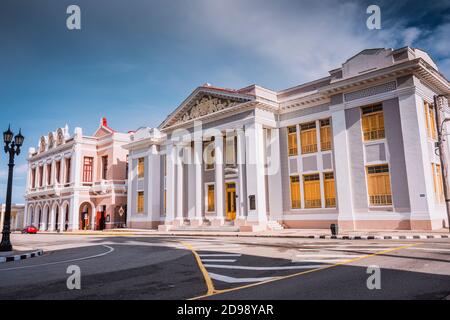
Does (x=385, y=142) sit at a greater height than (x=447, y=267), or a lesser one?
greater

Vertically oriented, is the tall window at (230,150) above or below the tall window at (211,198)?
above

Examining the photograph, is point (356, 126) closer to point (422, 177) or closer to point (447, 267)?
point (422, 177)

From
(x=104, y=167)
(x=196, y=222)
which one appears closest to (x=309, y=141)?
(x=196, y=222)

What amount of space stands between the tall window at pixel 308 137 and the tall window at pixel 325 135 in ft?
1.74

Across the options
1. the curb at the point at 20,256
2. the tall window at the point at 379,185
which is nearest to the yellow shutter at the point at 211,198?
the tall window at the point at 379,185

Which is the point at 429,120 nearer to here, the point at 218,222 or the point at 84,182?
the point at 218,222

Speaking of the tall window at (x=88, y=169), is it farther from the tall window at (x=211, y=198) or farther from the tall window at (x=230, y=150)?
the tall window at (x=230, y=150)

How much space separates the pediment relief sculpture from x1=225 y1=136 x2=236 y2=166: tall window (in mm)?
2597

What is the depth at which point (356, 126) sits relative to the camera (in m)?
22.9

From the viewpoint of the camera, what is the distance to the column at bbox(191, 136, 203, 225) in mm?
29545

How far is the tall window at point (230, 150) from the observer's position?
28812mm

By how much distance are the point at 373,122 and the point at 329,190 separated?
5.22 meters

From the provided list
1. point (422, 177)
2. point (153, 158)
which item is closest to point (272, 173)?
point (422, 177)
